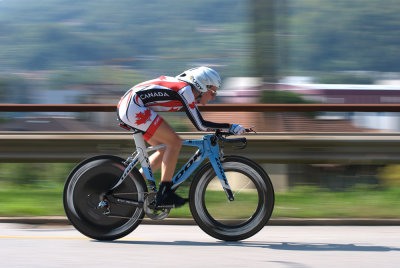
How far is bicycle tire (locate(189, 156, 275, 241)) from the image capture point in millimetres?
5648

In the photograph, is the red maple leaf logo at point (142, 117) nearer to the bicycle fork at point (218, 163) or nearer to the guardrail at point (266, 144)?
the bicycle fork at point (218, 163)

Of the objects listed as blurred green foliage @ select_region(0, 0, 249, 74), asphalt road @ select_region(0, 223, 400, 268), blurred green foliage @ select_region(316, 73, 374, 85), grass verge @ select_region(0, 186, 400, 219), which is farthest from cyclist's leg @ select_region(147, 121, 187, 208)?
blurred green foliage @ select_region(316, 73, 374, 85)

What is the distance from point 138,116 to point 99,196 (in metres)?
0.84

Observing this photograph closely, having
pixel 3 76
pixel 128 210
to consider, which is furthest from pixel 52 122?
pixel 128 210

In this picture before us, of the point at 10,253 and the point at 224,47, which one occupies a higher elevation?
the point at 224,47

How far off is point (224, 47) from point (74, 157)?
3.09m

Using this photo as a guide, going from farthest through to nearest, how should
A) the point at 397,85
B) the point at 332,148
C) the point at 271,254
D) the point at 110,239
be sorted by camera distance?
1. the point at 397,85
2. the point at 332,148
3. the point at 110,239
4. the point at 271,254

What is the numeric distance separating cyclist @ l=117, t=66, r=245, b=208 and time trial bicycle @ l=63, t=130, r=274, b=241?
103 millimetres

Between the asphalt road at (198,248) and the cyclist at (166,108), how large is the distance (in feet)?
1.71

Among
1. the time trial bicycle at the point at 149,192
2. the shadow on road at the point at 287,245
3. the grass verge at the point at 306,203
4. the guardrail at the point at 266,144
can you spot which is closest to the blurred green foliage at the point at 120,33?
the guardrail at the point at 266,144

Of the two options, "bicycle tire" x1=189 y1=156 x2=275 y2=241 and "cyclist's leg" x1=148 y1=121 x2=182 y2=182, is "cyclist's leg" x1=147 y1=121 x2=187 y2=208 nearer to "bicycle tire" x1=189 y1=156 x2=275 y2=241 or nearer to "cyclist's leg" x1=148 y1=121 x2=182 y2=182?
"cyclist's leg" x1=148 y1=121 x2=182 y2=182

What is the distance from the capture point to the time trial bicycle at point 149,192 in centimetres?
564

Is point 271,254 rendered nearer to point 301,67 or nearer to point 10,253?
point 10,253

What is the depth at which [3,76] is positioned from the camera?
32.1ft
